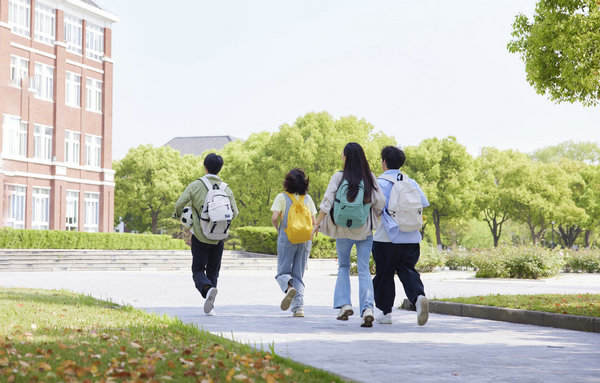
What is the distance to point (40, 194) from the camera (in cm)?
3803

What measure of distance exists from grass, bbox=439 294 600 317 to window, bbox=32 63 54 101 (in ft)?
111

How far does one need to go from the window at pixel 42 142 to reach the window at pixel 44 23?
16.3ft

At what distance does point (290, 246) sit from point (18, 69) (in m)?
33.1

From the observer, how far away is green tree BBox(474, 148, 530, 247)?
51.5 m

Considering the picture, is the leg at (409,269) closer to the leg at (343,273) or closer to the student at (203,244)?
the leg at (343,273)

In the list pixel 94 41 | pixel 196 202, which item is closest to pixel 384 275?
pixel 196 202

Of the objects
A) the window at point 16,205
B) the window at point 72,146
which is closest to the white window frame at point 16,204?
the window at point 16,205

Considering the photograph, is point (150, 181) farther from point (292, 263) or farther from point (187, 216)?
point (292, 263)

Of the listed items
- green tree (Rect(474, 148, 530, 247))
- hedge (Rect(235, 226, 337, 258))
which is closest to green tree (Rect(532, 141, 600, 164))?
green tree (Rect(474, 148, 530, 247))

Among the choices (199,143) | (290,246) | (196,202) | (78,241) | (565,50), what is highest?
(199,143)

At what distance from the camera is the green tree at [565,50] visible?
35.3ft

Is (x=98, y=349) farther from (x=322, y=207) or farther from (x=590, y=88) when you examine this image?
(x=590, y=88)

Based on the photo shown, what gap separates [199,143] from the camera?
86438 millimetres

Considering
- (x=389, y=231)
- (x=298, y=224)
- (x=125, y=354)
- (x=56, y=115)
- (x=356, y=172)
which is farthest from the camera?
(x=56, y=115)
